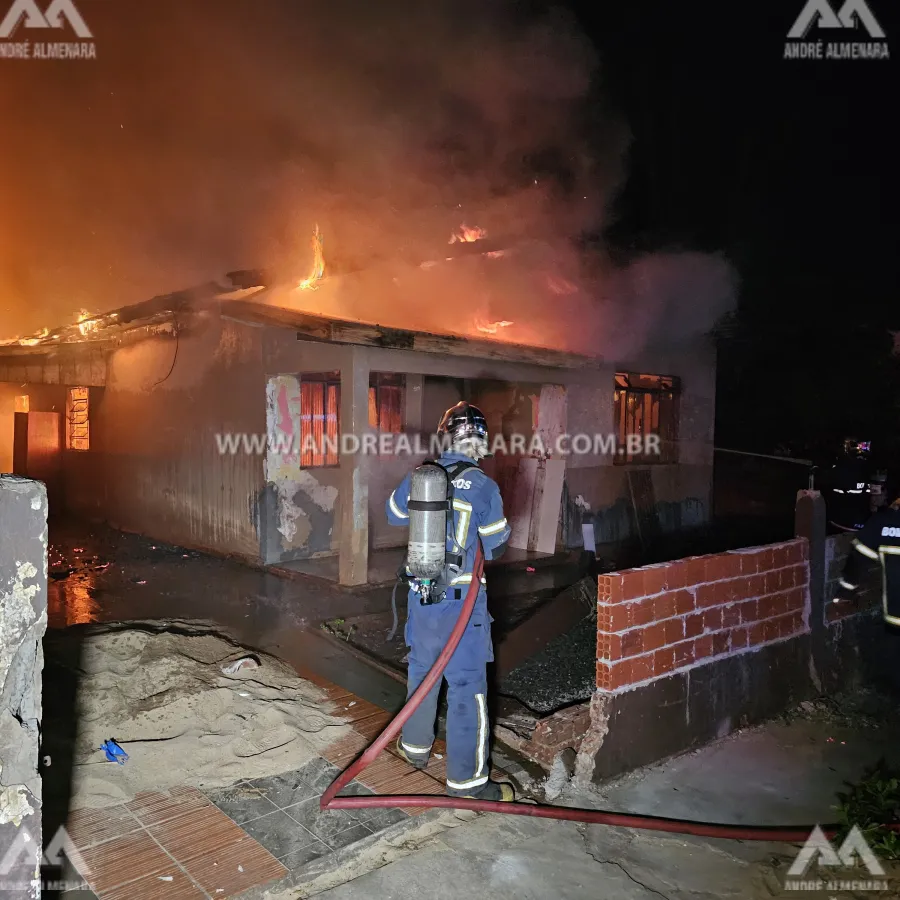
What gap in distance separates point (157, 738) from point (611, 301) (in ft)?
30.5

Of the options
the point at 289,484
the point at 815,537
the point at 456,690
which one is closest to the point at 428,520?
the point at 456,690

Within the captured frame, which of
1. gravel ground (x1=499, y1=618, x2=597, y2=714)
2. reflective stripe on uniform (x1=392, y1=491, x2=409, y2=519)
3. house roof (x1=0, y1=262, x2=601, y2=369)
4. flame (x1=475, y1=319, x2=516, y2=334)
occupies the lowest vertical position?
gravel ground (x1=499, y1=618, x2=597, y2=714)

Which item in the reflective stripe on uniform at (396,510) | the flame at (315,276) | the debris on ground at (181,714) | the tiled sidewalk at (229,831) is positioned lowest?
the tiled sidewalk at (229,831)

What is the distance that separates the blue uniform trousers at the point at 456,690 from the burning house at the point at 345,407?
424 cm

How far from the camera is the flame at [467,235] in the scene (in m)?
12.4

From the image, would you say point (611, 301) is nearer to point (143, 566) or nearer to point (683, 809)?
point (143, 566)

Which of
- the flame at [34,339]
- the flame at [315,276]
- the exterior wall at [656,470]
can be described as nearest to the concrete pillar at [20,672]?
the exterior wall at [656,470]

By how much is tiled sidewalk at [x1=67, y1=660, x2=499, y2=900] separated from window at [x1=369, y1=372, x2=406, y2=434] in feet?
21.2

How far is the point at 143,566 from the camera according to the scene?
29.1 feet

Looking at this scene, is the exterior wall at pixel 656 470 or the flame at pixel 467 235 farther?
the flame at pixel 467 235

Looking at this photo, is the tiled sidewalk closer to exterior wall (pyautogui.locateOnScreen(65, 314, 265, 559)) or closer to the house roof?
the house roof

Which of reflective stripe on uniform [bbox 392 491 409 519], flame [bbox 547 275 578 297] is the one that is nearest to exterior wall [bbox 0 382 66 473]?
flame [bbox 547 275 578 297]

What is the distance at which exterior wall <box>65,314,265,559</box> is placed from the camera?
352 inches

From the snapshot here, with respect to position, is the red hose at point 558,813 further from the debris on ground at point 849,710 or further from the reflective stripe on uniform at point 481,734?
the debris on ground at point 849,710
